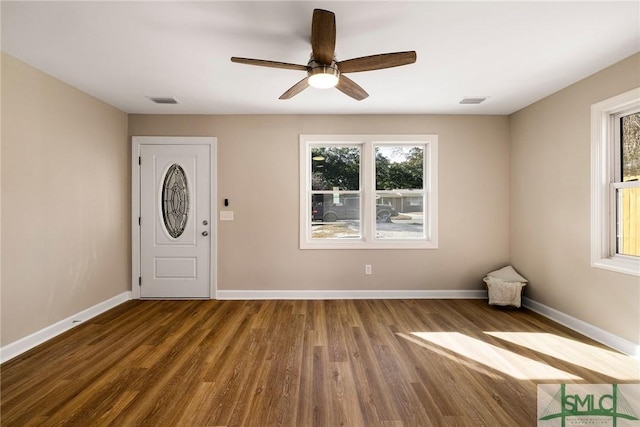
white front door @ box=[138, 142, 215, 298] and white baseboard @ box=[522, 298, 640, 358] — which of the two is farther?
white front door @ box=[138, 142, 215, 298]

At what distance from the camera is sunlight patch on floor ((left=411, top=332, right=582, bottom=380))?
2.29 meters

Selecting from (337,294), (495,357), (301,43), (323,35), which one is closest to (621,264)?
(495,357)

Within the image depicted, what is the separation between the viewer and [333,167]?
4391mm

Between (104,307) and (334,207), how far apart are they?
3164mm

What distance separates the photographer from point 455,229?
4.26 metres

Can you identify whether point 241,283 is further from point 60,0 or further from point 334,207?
point 60,0

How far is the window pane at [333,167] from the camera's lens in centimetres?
438

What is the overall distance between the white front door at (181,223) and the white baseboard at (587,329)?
4.19 metres

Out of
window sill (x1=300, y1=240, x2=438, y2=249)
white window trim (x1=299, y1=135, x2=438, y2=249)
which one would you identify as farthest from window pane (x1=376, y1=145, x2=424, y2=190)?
window sill (x1=300, y1=240, x2=438, y2=249)

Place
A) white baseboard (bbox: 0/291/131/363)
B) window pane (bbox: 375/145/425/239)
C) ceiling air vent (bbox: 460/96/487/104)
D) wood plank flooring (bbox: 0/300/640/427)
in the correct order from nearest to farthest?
wood plank flooring (bbox: 0/300/640/427)
white baseboard (bbox: 0/291/131/363)
ceiling air vent (bbox: 460/96/487/104)
window pane (bbox: 375/145/425/239)

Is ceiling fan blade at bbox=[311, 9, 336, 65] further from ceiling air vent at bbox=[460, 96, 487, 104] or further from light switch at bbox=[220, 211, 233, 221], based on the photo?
light switch at bbox=[220, 211, 233, 221]

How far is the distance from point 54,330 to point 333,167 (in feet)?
11.8

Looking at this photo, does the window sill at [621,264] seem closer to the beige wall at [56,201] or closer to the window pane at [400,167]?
the window pane at [400,167]

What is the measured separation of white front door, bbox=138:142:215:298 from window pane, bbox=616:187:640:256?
14.9 feet
